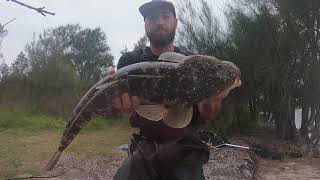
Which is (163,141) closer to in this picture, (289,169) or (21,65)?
(289,169)

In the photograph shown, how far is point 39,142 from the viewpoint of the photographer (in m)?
15.4

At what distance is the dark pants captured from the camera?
129 inches

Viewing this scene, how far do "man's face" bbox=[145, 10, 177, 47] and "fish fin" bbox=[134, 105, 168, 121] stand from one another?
558 mm

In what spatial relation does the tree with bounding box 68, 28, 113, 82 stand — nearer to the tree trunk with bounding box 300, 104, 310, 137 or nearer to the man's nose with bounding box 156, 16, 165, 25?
the tree trunk with bounding box 300, 104, 310, 137

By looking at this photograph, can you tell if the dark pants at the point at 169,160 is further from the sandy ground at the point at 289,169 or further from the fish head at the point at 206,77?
the sandy ground at the point at 289,169

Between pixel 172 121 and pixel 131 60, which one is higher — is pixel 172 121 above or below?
below

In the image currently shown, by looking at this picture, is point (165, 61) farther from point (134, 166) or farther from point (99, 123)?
point (99, 123)

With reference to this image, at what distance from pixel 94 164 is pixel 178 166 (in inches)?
289

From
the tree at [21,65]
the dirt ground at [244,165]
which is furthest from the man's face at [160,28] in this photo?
the tree at [21,65]

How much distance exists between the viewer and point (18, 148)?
1336 centimetres

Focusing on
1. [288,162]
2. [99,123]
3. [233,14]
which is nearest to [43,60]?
[99,123]

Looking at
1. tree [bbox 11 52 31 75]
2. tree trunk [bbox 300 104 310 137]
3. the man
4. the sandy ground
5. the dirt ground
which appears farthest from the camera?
tree [bbox 11 52 31 75]

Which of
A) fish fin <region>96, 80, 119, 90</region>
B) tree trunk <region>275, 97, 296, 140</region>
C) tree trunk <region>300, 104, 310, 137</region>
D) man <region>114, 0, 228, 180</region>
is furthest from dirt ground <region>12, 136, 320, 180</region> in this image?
fish fin <region>96, 80, 119, 90</region>

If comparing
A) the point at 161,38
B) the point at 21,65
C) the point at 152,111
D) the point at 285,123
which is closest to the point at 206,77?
the point at 152,111
